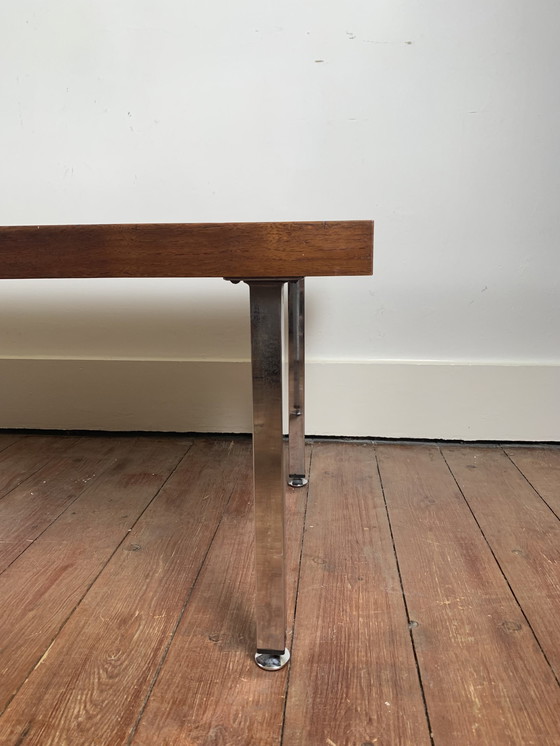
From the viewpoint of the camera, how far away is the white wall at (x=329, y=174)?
55.5 inches

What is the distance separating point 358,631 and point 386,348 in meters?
0.85

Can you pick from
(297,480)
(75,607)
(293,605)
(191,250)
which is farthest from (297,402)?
(191,250)

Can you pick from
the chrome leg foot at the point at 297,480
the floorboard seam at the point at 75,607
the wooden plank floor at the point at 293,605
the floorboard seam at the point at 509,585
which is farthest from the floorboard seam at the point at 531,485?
the floorboard seam at the point at 75,607

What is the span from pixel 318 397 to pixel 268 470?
2.79ft

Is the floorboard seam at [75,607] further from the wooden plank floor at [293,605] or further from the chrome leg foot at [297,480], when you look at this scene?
the chrome leg foot at [297,480]

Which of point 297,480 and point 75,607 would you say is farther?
point 297,480

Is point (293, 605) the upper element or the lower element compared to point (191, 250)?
lower

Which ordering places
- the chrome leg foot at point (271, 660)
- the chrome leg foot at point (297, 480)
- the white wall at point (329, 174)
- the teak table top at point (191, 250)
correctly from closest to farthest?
the teak table top at point (191, 250) → the chrome leg foot at point (271, 660) → the chrome leg foot at point (297, 480) → the white wall at point (329, 174)

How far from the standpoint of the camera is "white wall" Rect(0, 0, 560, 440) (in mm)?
1409

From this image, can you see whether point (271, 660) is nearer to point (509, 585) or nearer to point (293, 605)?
point (293, 605)

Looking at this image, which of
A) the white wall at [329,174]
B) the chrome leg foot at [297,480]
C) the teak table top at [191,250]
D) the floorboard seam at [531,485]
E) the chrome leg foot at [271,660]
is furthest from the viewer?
the white wall at [329,174]

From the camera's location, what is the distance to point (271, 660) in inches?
29.1

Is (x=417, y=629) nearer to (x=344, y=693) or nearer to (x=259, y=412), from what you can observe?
(x=344, y=693)

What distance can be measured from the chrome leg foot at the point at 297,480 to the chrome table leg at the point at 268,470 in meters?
0.55
